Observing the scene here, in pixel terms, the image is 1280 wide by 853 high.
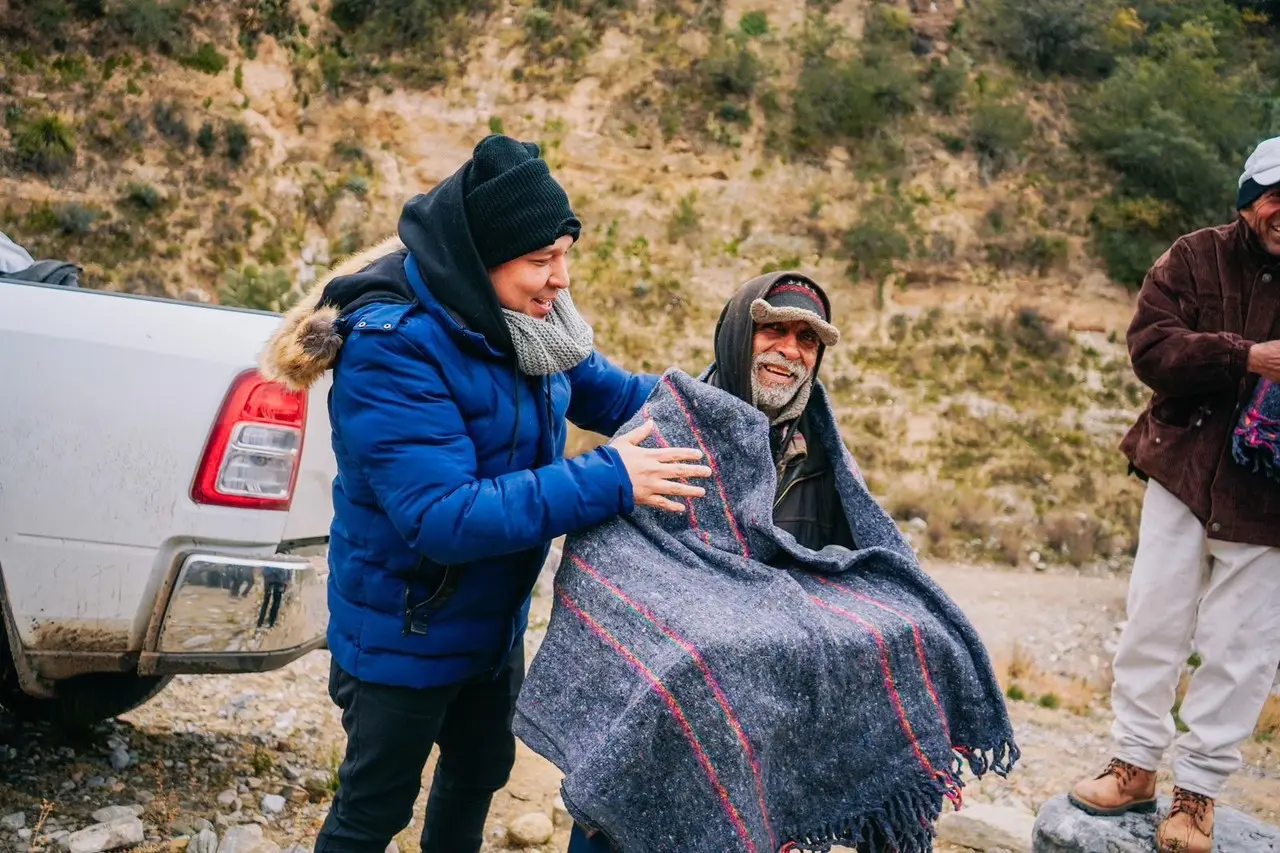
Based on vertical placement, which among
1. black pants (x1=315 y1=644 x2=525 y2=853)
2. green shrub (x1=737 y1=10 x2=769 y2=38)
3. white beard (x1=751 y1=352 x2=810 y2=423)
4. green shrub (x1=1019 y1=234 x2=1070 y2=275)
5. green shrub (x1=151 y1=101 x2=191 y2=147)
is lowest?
green shrub (x1=1019 y1=234 x2=1070 y2=275)

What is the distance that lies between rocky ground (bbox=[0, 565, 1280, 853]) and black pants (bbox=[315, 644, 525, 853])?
38.6 inches

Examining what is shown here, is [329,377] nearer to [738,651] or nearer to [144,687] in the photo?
[144,687]

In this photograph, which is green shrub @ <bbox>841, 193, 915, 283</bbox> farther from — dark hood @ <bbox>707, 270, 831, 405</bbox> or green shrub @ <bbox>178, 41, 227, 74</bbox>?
dark hood @ <bbox>707, 270, 831, 405</bbox>

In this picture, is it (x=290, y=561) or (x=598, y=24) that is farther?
(x=598, y=24)

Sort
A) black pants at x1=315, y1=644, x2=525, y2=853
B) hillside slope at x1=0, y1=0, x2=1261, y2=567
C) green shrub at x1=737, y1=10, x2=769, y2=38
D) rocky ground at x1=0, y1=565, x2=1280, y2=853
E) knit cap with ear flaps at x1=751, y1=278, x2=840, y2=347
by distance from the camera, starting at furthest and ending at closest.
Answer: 1. green shrub at x1=737, y1=10, x2=769, y2=38
2. hillside slope at x1=0, y1=0, x2=1261, y2=567
3. rocky ground at x1=0, y1=565, x2=1280, y2=853
4. knit cap with ear flaps at x1=751, y1=278, x2=840, y2=347
5. black pants at x1=315, y1=644, x2=525, y2=853

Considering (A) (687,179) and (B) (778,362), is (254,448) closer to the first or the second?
(B) (778,362)

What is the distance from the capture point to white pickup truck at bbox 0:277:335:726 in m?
2.54

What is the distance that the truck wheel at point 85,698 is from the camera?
3057 millimetres

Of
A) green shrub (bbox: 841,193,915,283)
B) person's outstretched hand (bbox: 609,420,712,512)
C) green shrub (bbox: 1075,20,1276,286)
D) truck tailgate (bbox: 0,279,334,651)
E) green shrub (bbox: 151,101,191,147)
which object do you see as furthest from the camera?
green shrub (bbox: 1075,20,1276,286)

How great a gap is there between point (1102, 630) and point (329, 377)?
809 centimetres

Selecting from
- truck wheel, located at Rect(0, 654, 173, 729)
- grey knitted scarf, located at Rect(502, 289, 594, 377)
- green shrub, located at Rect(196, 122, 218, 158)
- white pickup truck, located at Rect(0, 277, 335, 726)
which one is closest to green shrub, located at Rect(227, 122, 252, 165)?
green shrub, located at Rect(196, 122, 218, 158)

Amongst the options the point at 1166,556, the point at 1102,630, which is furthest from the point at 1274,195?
the point at 1102,630

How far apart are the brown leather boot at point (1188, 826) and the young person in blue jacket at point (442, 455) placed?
6.80ft

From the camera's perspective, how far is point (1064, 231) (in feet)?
64.6
